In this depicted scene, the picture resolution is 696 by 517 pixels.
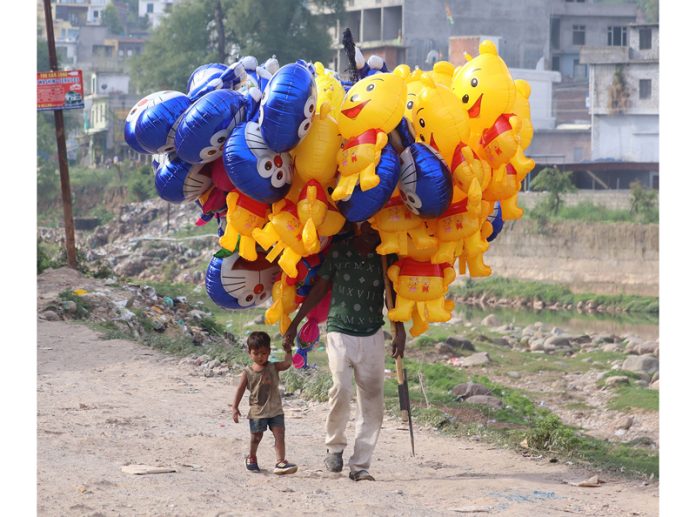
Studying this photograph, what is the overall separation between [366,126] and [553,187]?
108 feet

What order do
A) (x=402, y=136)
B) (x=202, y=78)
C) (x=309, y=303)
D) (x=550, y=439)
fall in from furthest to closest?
1. (x=550, y=439)
2. (x=202, y=78)
3. (x=309, y=303)
4. (x=402, y=136)

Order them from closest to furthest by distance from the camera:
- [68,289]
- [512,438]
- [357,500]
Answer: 1. [357,500]
2. [512,438]
3. [68,289]

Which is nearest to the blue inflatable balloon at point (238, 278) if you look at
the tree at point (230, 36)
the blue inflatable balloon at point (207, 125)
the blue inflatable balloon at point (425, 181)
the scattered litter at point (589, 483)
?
the blue inflatable balloon at point (207, 125)

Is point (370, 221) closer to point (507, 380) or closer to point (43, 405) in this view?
point (43, 405)

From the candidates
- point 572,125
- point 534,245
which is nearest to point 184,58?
point 572,125

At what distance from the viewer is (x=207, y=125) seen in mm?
7520

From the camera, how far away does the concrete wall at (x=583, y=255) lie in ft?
117

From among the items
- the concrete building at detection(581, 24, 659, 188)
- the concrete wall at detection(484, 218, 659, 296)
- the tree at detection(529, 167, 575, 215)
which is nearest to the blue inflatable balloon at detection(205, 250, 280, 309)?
the concrete wall at detection(484, 218, 659, 296)

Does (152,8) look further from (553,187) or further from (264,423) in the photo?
(264,423)

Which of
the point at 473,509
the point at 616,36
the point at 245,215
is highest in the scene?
the point at 616,36

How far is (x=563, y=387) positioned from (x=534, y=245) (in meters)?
20.8

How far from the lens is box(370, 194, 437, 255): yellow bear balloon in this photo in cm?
773

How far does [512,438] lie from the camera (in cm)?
986

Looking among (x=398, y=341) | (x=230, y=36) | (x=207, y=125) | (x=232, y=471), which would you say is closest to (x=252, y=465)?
(x=232, y=471)
